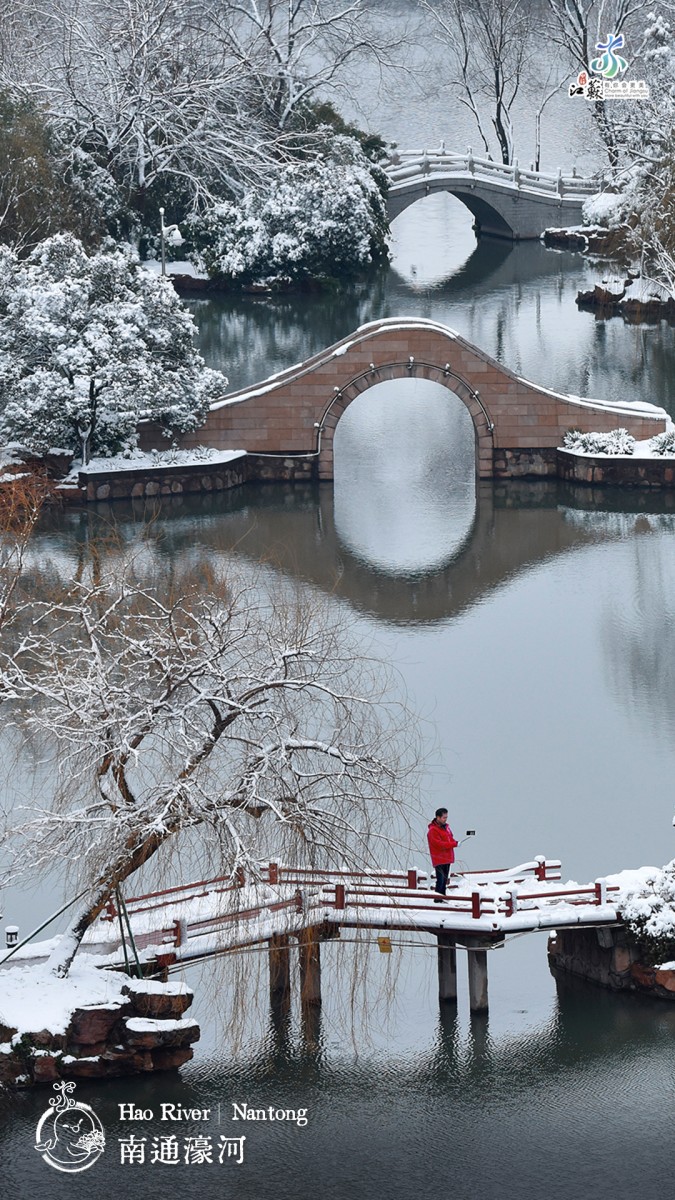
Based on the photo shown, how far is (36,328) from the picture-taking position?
187ft

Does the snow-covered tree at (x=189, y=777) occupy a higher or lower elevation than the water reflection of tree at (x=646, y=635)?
lower

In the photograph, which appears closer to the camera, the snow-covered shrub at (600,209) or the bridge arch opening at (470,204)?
the snow-covered shrub at (600,209)

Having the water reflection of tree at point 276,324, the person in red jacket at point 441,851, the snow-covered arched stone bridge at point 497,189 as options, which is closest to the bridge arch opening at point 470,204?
the snow-covered arched stone bridge at point 497,189

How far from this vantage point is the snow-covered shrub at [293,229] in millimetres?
84562

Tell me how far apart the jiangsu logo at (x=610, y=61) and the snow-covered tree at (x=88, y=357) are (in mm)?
42893

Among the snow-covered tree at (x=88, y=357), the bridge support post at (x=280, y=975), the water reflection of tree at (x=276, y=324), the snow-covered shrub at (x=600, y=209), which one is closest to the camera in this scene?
the bridge support post at (x=280, y=975)

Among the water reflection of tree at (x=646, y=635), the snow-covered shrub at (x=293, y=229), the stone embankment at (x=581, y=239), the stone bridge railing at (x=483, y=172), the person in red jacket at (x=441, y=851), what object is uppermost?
the stone bridge railing at (x=483, y=172)

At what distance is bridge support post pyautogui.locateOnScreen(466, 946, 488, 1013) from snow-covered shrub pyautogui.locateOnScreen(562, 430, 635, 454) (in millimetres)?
33758

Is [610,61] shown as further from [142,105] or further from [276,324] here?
[276,324]

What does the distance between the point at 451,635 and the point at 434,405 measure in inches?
1137

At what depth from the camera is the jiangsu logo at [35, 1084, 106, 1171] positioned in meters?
24.0

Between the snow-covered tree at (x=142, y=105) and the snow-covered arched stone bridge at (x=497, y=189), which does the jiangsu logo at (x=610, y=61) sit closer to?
the snow-covered arched stone bridge at (x=497, y=189)

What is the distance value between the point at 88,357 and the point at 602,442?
15275 millimetres

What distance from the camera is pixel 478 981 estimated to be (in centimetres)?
2775
